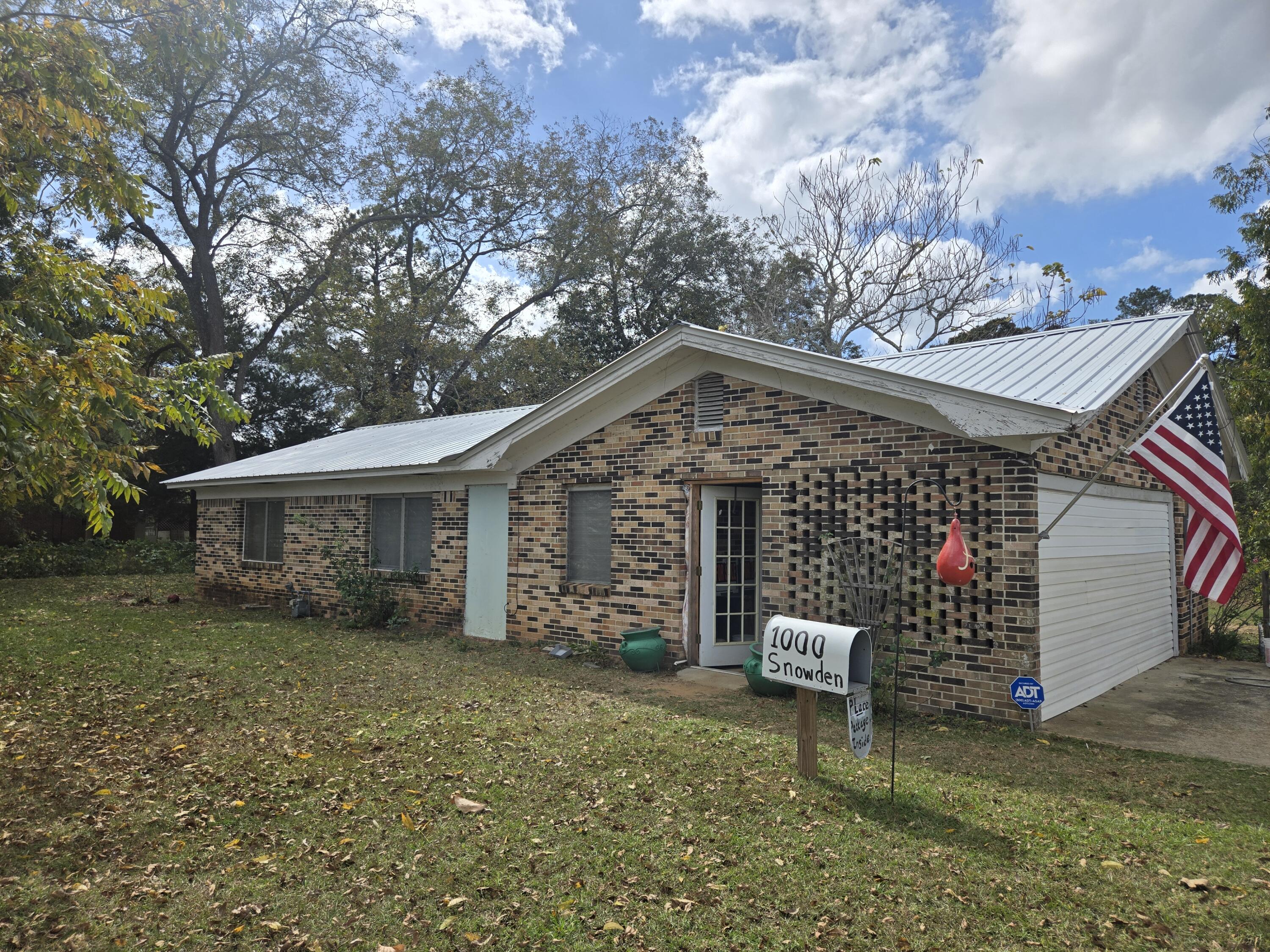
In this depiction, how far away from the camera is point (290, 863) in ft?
13.5

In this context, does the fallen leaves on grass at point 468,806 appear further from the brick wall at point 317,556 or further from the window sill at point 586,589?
the brick wall at point 317,556

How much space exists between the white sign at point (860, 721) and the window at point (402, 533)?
871cm

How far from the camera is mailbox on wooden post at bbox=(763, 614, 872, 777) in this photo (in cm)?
494

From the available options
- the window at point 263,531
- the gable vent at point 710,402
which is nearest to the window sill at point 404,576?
the window at point 263,531

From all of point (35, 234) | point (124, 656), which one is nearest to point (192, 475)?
point (124, 656)

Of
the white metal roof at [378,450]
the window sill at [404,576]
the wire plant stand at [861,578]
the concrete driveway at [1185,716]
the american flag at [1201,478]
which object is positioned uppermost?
the white metal roof at [378,450]

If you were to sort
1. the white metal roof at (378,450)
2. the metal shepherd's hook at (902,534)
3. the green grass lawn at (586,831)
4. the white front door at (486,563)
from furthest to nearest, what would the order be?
1. the white metal roof at (378,450)
2. the white front door at (486,563)
3. the metal shepherd's hook at (902,534)
4. the green grass lawn at (586,831)

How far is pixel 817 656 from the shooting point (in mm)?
5031

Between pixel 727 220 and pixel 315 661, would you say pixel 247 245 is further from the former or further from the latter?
pixel 315 661

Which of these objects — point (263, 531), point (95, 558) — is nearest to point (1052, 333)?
point (263, 531)

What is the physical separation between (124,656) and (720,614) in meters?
7.44

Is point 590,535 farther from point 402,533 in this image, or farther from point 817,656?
point 817,656

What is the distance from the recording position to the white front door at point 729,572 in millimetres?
9273

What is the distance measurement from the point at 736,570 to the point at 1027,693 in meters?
3.79
